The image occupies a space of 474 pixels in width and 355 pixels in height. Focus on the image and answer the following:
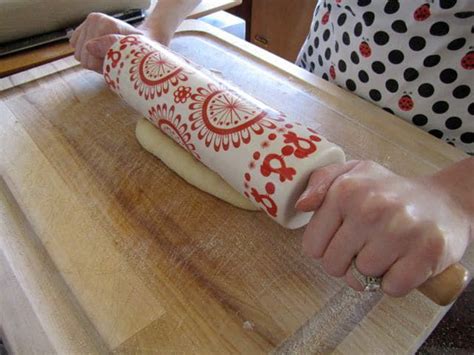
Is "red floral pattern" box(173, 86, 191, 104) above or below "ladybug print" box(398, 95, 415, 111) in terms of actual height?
above

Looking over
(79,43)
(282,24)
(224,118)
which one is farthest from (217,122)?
(282,24)

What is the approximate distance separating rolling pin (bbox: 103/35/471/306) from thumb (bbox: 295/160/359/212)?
0.02m

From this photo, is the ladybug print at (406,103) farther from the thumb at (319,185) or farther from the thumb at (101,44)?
the thumb at (101,44)

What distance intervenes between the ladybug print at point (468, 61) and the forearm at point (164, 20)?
588 millimetres

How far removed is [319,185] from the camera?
0.43 metres

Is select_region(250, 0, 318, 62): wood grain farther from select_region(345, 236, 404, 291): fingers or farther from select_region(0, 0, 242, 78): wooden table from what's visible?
select_region(345, 236, 404, 291): fingers

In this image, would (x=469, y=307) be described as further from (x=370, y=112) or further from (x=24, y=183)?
(x=24, y=183)

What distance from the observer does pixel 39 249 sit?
54 cm

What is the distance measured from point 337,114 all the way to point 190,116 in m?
0.32

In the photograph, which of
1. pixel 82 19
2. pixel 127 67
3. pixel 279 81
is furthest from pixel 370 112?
pixel 82 19

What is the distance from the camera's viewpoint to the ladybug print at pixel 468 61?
61 cm

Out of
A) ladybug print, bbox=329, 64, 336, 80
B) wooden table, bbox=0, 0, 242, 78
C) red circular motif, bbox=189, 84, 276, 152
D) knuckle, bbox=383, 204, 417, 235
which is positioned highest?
knuckle, bbox=383, 204, 417, 235

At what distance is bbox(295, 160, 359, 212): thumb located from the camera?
1.38 feet

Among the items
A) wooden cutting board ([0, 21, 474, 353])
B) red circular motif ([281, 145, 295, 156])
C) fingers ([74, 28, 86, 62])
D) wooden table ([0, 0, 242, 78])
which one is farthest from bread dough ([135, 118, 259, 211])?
wooden table ([0, 0, 242, 78])
